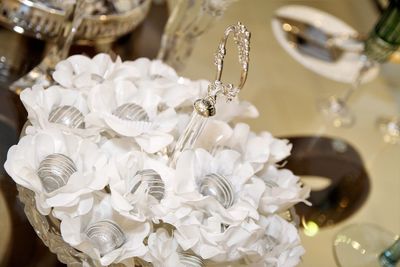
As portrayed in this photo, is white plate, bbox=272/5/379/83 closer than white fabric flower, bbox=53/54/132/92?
No

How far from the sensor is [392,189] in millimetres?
802

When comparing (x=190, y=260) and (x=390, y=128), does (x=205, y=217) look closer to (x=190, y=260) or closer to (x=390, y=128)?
(x=190, y=260)

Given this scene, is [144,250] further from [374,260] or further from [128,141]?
[374,260]

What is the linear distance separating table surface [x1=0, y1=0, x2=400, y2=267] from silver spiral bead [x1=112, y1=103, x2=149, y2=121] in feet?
0.98

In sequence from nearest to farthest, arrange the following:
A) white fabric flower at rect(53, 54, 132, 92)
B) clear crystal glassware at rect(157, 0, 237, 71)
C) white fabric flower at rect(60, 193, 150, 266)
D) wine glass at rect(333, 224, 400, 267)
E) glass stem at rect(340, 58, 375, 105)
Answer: white fabric flower at rect(60, 193, 150, 266) → white fabric flower at rect(53, 54, 132, 92) → wine glass at rect(333, 224, 400, 267) → clear crystal glassware at rect(157, 0, 237, 71) → glass stem at rect(340, 58, 375, 105)

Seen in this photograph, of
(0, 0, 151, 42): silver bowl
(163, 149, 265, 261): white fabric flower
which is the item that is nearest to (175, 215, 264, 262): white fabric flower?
(163, 149, 265, 261): white fabric flower

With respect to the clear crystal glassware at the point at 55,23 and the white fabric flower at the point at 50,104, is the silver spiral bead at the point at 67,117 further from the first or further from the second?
the clear crystal glassware at the point at 55,23

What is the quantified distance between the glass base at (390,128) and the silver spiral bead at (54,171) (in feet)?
2.08

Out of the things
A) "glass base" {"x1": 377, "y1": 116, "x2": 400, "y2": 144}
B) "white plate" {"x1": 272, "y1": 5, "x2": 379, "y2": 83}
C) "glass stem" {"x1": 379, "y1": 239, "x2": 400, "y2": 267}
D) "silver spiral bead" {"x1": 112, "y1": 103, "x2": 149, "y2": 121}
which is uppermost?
"silver spiral bead" {"x1": 112, "y1": 103, "x2": 149, "y2": 121}

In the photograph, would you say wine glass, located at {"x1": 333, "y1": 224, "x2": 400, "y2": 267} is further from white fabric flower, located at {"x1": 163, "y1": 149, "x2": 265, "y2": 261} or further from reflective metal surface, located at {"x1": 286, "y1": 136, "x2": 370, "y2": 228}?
white fabric flower, located at {"x1": 163, "y1": 149, "x2": 265, "y2": 261}

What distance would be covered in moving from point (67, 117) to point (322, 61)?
0.61 m

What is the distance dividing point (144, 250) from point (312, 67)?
623 millimetres

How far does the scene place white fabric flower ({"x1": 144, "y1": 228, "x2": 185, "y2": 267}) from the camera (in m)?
0.43

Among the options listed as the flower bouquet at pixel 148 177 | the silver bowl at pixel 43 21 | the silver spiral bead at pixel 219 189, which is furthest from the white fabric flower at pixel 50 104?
the silver bowl at pixel 43 21
